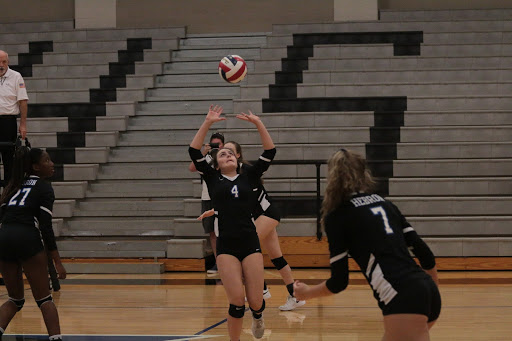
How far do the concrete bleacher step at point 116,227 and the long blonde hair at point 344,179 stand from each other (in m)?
6.36

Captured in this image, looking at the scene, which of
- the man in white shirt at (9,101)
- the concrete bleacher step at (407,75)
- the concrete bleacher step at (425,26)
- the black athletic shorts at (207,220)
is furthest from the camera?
the concrete bleacher step at (425,26)

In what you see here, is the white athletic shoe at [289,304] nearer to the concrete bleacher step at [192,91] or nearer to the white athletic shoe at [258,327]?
the white athletic shoe at [258,327]

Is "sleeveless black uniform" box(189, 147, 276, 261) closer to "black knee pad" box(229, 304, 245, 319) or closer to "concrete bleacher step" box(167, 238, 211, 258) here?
"black knee pad" box(229, 304, 245, 319)

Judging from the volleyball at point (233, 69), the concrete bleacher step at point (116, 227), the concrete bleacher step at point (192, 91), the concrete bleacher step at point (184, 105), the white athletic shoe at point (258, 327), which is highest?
the volleyball at point (233, 69)

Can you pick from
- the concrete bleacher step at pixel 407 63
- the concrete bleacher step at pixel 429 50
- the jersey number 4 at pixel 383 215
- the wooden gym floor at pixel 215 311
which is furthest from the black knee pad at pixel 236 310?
the concrete bleacher step at pixel 429 50

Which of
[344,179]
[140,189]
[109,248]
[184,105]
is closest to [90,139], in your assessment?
[140,189]

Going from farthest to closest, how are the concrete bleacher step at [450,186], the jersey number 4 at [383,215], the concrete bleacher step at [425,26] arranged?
the concrete bleacher step at [425,26] < the concrete bleacher step at [450,186] < the jersey number 4 at [383,215]

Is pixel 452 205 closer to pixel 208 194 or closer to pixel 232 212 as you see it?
pixel 208 194

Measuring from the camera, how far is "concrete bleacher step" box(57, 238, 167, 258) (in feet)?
30.0

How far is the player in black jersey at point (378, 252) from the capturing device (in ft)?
10.2

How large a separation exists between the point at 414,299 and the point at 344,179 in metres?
0.60

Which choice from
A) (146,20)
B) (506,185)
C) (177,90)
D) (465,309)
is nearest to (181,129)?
(177,90)

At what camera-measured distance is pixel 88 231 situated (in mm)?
9602

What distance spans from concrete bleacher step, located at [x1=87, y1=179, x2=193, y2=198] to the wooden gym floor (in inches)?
69.5
